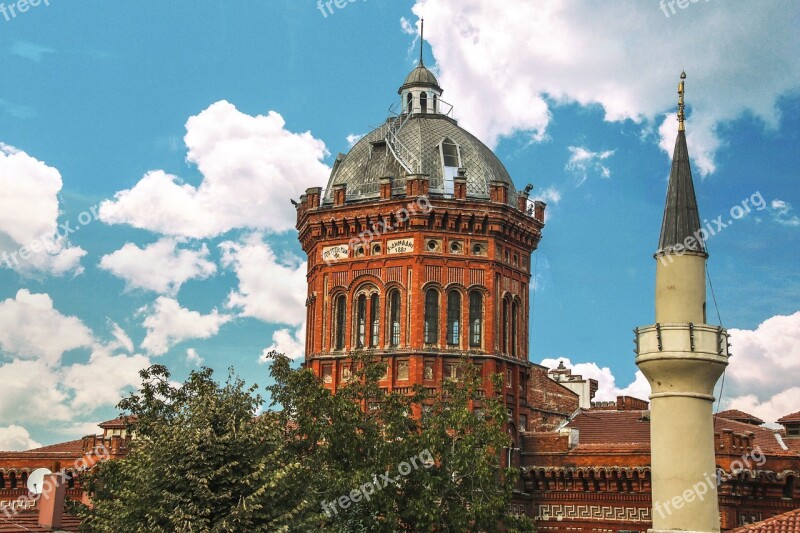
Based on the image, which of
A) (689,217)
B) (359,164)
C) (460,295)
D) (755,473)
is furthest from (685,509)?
(359,164)

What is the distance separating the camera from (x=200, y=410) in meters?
34.1

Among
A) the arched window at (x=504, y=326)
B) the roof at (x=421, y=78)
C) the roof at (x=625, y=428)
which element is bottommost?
the roof at (x=625, y=428)

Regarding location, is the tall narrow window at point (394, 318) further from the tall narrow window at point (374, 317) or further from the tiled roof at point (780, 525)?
the tiled roof at point (780, 525)

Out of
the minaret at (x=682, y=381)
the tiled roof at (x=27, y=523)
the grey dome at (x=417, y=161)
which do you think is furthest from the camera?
the grey dome at (x=417, y=161)

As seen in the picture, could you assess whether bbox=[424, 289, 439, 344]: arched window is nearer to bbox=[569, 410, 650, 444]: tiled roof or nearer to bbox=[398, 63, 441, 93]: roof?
bbox=[569, 410, 650, 444]: tiled roof

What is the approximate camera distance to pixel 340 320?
51.6 m

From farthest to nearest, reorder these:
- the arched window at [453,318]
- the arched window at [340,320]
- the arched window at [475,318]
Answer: the arched window at [340,320] → the arched window at [475,318] → the arched window at [453,318]

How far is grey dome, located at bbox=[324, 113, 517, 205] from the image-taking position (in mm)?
51469

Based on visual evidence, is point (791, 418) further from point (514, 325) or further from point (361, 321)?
point (361, 321)

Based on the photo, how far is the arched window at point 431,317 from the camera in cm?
4928

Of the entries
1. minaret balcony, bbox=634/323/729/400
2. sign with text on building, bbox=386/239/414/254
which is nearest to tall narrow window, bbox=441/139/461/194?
sign with text on building, bbox=386/239/414/254

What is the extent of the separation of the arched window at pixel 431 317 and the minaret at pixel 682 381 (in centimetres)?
1735

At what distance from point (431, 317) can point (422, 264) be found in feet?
7.63

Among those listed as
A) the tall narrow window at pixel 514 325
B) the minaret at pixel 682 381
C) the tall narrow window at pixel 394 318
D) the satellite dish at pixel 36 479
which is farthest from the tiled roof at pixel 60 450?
the minaret at pixel 682 381
